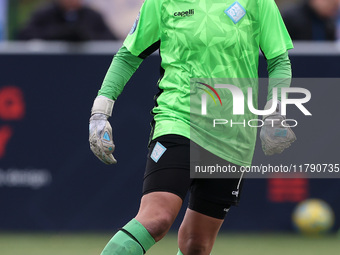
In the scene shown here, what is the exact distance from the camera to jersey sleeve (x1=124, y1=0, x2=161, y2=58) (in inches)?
197

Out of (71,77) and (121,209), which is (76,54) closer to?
(71,77)

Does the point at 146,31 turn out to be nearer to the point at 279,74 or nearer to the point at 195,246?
the point at 279,74

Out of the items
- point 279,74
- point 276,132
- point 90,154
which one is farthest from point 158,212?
point 90,154

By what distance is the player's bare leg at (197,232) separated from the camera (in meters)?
5.25

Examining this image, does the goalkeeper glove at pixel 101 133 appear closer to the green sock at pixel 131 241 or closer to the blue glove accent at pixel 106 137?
the blue glove accent at pixel 106 137

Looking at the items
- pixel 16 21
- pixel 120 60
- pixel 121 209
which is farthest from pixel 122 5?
pixel 120 60

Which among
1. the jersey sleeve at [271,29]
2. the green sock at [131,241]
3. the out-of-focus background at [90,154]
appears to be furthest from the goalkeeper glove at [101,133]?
the out-of-focus background at [90,154]

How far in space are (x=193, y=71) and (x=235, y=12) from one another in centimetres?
46

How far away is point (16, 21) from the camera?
10.1m

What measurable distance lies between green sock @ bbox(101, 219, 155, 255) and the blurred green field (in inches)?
124

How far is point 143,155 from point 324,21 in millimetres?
2700

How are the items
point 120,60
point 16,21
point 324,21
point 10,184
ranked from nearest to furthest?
point 120,60, point 10,184, point 324,21, point 16,21

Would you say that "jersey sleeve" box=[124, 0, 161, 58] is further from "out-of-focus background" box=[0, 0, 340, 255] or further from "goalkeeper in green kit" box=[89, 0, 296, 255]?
"out-of-focus background" box=[0, 0, 340, 255]

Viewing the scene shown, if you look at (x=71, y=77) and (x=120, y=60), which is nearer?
(x=120, y=60)
